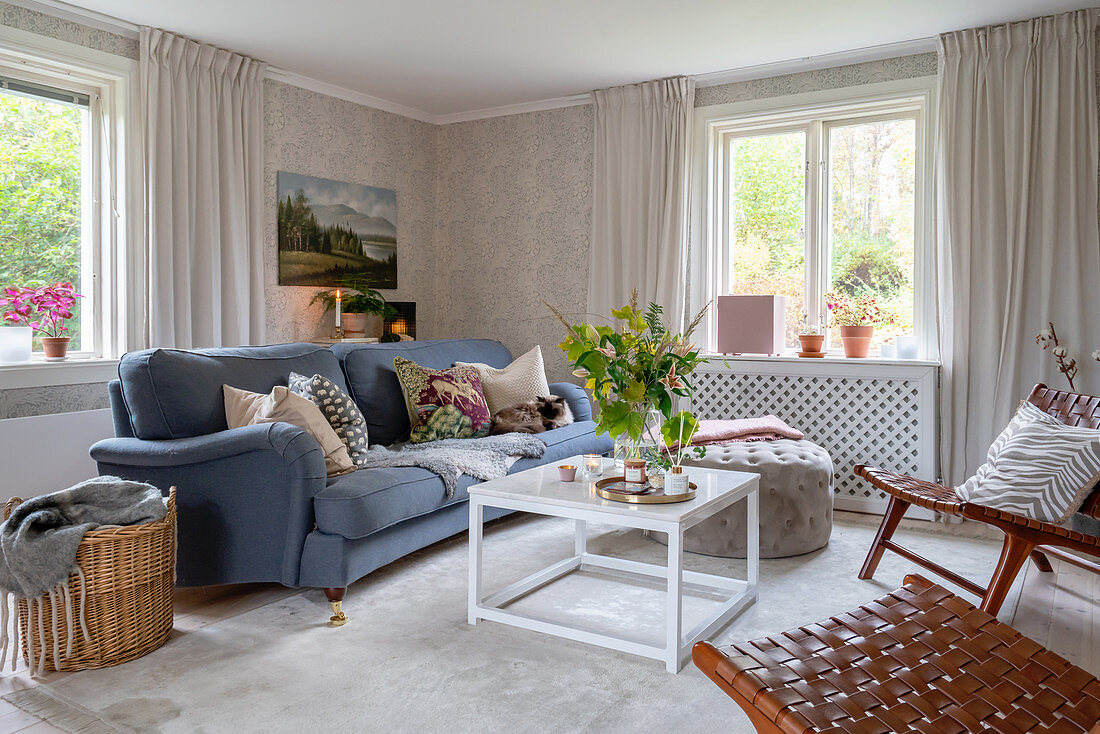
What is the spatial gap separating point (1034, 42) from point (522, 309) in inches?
129

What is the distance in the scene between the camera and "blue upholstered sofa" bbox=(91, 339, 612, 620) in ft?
9.06

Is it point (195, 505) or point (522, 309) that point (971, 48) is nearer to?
point (522, 309)

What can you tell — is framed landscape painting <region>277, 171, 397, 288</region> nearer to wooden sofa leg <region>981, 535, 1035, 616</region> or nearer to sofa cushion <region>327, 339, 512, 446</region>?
sofa cushion <region>327, 339, 512, 446</region>

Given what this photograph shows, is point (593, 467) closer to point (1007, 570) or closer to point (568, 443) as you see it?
A: point (568, 443)

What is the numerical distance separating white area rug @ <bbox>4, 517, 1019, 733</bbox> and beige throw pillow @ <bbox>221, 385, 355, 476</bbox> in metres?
0.50

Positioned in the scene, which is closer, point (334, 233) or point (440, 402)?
point (440, 402)

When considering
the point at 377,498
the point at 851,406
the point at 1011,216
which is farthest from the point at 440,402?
the point at 1011,216

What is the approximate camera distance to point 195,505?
288 centimetres

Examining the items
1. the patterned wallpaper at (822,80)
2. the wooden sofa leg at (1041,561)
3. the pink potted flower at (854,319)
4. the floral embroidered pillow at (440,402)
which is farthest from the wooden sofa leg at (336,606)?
the patterned wallpaper at (822,80)

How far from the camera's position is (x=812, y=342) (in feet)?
15.1

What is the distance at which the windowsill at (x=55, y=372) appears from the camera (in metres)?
3.54

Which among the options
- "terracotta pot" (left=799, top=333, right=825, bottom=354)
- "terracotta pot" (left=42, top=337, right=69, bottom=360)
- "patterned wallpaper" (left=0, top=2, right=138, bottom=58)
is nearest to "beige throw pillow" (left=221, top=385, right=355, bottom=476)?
"terracotta pot" (left=42, top=337, right=69, bottom=360)

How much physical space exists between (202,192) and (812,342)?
341 centimetres

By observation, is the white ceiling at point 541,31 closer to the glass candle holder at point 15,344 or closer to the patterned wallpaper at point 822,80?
the patterned wallpaper at point 822,80
